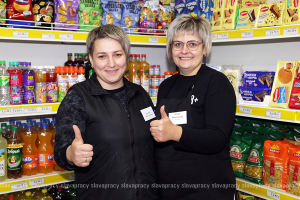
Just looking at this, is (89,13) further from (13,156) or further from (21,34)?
(13,156)

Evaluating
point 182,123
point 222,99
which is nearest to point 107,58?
point 182,123

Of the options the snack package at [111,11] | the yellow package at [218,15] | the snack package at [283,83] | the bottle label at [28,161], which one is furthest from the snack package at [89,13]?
the snack package at [283,83]

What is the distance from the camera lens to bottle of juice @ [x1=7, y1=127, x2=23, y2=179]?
2.06 meters

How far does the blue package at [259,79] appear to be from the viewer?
223 centimetres

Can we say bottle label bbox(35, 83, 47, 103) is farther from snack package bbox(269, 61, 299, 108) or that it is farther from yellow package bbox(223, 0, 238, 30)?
snack package bbox(269, 61, 299, 108)

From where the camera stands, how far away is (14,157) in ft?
6.80

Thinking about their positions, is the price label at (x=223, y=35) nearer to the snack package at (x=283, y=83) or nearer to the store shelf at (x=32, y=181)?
the snack package at (x=283, y=83)

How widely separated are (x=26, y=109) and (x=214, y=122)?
1.47 m

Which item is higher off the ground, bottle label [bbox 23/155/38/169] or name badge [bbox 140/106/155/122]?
name badge [bbox 140/106/155/122]

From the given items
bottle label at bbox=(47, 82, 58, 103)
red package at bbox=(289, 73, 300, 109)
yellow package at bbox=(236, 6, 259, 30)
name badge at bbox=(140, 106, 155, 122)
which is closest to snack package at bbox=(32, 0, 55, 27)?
bottle label at bbox=(47, 82, 58, 103)

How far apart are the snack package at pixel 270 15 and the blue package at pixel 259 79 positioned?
421 mm

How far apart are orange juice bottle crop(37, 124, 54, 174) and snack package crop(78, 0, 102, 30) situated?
1049 mm

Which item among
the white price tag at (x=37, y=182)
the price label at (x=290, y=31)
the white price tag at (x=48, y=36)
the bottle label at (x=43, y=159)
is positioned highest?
the price label at (x=290, y=31)

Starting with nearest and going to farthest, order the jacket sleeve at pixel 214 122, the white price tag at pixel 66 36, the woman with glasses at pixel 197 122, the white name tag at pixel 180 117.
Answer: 1. the jacket sleeve at pixel 214 122
2. the woman with glasses at pixel 197 122
3. the white name tag at pixel 180 117
4. the white price tag at pixel 66 36
